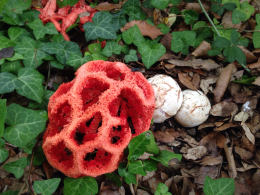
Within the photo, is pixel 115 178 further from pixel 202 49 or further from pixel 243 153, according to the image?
pixel 202 49

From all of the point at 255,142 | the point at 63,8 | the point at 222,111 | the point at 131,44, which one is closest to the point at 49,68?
the point at 63,8

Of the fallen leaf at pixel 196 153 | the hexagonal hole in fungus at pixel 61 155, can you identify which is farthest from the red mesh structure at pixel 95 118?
the fallen leaf at pixel 196 153

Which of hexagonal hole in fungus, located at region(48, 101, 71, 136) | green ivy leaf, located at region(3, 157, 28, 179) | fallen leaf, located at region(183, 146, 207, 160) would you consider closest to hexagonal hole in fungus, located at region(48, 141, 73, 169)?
hexagonal hole in fungus, located at region(48, 101, 71, 136)

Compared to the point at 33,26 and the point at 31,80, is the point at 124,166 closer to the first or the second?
the point at 31,80

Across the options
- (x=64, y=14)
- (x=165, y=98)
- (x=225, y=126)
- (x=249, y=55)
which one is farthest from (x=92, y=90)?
(x=249, y=55)

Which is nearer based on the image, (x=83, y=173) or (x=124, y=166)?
(x=83, y=173)

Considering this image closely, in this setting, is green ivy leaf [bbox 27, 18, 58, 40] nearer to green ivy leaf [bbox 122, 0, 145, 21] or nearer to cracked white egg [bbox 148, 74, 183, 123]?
green ivy leaf [bbox 122, 0, 145, 21]
